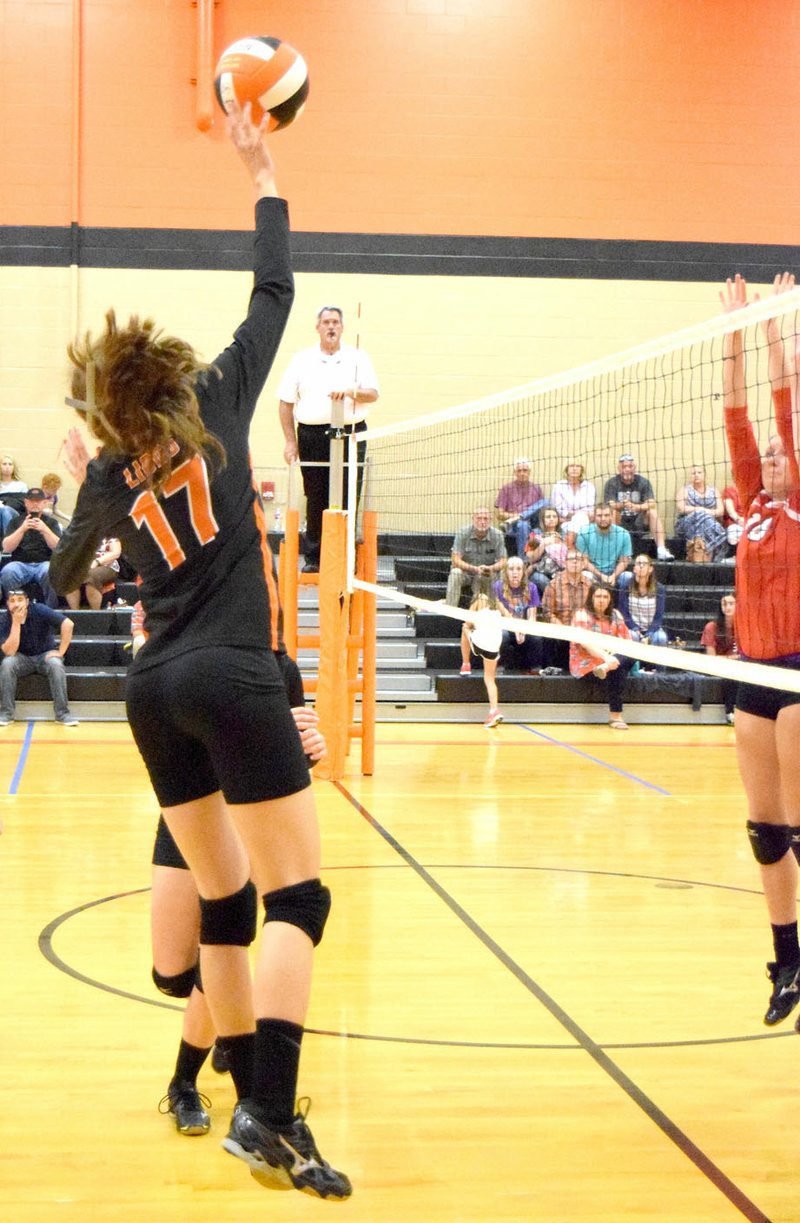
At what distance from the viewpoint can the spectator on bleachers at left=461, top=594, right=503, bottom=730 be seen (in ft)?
33.0

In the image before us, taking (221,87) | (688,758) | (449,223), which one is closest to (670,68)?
(449,223)

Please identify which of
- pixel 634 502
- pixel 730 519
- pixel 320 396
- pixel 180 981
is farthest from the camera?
pixel 730 519

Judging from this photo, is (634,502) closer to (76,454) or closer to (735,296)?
(735,296)

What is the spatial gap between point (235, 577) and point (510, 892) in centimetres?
373

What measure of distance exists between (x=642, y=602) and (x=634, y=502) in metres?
3.00

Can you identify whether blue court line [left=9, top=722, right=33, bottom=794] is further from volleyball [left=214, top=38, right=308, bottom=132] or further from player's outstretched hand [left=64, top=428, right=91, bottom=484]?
player's outstretched hand [left=64, top=428, right=91, bottom=484]

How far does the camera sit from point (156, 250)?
14680 mm

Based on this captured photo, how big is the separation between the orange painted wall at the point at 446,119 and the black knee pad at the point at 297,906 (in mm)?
13017

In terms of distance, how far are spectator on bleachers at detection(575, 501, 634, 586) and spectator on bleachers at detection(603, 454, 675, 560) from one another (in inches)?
67.5

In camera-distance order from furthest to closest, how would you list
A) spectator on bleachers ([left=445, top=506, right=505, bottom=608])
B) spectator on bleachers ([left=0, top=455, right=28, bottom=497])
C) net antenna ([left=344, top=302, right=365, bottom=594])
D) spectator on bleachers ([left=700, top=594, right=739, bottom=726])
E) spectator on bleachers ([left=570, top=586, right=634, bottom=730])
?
1. spectator on bleachers ([left=0, top=455, right=28, bottom=497])
2. spectator on bleachers ([left=570, top=586, right=634, bottom=730])
3. spectator on bleachers ([left=445, top=506, right=505, bottom=608])
4. spectator on bleachers ([left=700, top=594, right=739, bottom=726])
5. net antenna ([left=344, top=302, right=365, bottom=594])

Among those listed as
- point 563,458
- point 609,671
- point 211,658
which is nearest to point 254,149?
point 211,658

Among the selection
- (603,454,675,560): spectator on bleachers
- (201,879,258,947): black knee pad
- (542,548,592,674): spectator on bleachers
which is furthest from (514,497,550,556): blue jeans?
(201,879,258,947): black knee pad

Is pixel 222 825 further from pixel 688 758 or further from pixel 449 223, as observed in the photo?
pixel 449 223

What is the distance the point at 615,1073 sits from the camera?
12.6ft
